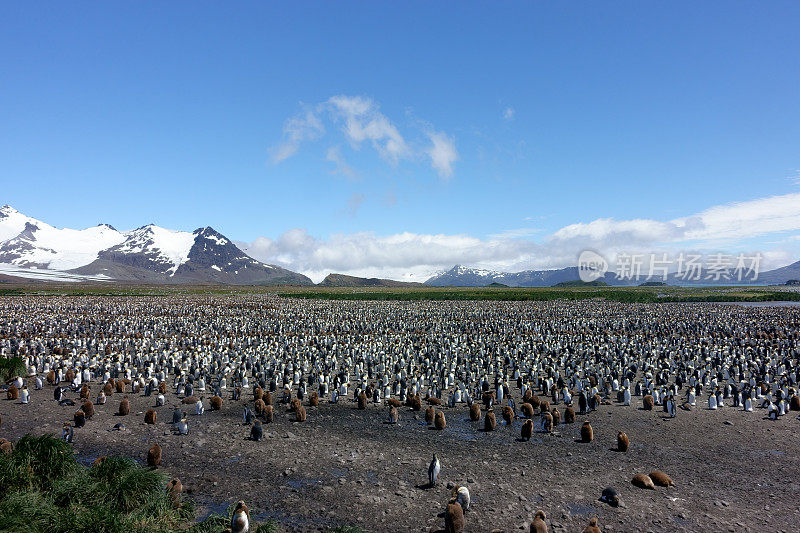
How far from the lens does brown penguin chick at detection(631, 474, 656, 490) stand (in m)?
10.6

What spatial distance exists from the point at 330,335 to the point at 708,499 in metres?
31.4

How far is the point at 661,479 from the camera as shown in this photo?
1077 cm

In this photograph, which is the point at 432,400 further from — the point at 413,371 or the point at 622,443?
the point at 622,443

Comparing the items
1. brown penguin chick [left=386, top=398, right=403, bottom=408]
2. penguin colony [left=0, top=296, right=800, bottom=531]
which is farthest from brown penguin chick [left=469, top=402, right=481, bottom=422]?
brown penguin chick [left=386, top=398, right=403, bottom=408]

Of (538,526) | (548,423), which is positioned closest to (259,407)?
(548,423)

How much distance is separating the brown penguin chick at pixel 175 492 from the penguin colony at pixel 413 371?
4 cm

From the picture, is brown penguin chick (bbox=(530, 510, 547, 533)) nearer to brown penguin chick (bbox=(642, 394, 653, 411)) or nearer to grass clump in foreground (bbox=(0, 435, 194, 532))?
grass clump in foreground (bbox=(0, 435, 194, 532))

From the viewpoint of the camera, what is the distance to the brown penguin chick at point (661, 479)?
10734 millimetres

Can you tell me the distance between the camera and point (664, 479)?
10758 mm

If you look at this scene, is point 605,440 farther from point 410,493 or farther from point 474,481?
point 410,493

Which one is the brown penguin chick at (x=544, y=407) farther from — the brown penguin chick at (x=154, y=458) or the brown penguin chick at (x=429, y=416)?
the brown penguin chick at (x=154, y=458)

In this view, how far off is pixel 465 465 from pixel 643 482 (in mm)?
4242

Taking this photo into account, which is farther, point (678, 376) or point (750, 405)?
point (678, 376)

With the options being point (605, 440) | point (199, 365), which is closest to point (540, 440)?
point (605, 440)
